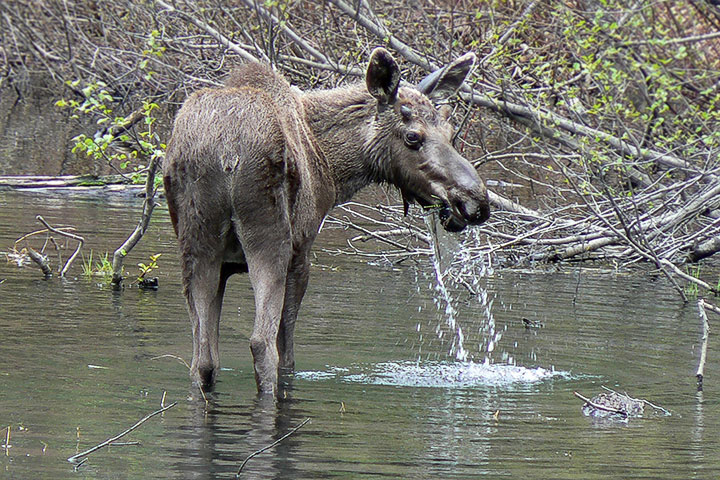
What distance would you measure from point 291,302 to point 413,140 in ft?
4.10

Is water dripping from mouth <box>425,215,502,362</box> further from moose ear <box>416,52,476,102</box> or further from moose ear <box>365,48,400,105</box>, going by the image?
moose ear <box>365,48,400,105</box>

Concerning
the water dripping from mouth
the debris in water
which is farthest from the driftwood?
the debris in water

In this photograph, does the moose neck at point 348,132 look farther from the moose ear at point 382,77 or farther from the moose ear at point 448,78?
the moose ear at point 448,78

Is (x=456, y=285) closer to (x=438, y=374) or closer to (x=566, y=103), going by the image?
(x=566, y=103)

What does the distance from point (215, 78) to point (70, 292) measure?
497 centimetres

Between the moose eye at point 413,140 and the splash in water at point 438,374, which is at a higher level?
the moose eye at point 413,140

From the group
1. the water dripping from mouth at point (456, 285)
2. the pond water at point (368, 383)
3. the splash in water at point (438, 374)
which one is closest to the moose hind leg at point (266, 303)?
the pond water at point (368, 383)

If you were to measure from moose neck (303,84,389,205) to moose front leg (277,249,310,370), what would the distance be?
26.0 inches

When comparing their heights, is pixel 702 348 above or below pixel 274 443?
above

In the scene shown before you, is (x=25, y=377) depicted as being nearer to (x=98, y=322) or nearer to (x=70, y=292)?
(x=98, y=322)

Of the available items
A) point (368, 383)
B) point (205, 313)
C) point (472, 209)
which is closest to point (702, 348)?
point (472, 209)

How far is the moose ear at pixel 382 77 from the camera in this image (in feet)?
24.9

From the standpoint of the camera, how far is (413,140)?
785 centimetres

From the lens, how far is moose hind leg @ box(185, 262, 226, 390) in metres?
7.20
